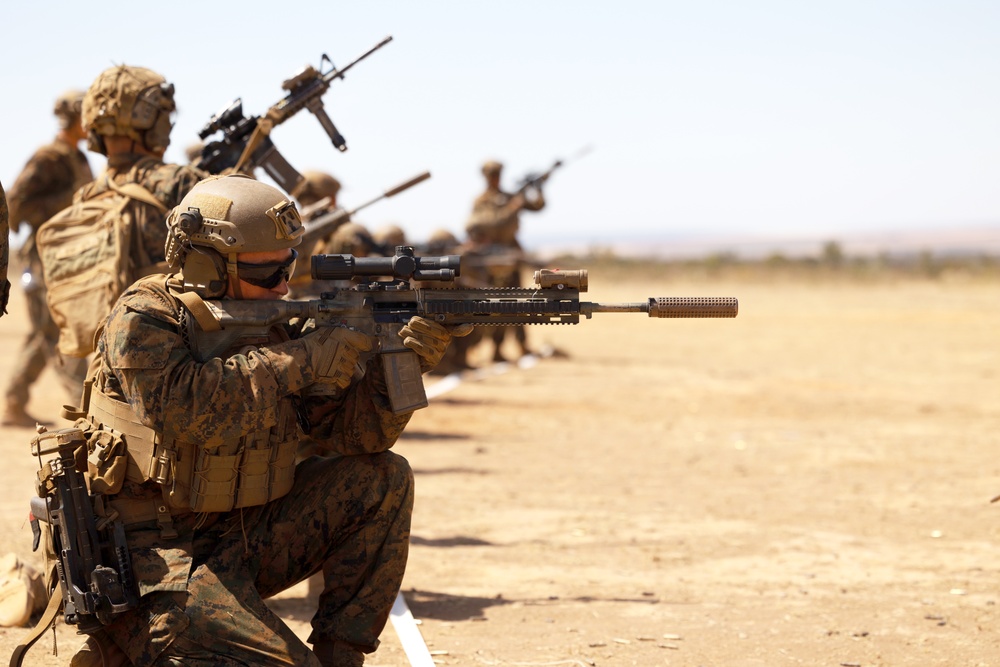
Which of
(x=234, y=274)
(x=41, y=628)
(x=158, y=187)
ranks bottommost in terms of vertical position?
(x=41, y=628)

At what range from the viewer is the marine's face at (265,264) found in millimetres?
4527

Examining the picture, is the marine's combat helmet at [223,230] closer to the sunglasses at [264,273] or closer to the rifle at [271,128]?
the sunglasses at [264,273]

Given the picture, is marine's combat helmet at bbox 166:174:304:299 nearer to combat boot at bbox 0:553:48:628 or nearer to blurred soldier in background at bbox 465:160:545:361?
combat boot at bbox 0:553:48:628

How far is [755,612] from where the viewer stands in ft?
19.7

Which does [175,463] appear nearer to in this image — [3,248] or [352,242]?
[3,248]

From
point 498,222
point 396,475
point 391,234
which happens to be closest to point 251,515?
point 396,475

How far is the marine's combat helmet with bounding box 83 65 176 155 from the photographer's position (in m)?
6.36

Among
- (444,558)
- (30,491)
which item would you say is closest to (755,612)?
(444,558)

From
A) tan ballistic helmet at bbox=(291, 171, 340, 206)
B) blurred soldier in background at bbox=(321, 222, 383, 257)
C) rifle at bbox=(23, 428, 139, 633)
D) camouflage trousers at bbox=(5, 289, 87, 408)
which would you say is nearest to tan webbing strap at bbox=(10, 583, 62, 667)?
rifle at bbox=(23, 428, 139, 633)

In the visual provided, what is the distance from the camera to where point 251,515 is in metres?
4.62

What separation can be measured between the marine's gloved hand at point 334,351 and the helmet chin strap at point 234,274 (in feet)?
0.97

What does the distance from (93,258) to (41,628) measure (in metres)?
2.33

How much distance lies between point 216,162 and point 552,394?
869cm

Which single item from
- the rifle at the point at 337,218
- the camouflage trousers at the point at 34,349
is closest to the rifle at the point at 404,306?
the rifle at the point at 337,218
